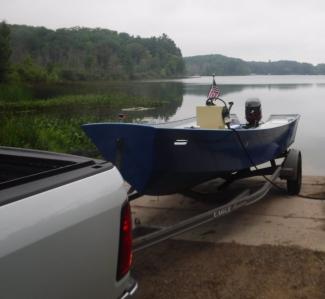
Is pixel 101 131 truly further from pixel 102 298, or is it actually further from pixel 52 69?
pixel 52 69

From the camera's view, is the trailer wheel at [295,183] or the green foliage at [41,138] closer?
the trailer wheel at [295,183]

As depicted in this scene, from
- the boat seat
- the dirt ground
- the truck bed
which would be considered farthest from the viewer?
the boat seat

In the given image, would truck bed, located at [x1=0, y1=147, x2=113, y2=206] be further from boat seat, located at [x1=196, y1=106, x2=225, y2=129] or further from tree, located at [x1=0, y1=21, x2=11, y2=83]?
tree, located at [x1=0, y1=21, x2=11, y2=83]

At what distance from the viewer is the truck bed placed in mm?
1862

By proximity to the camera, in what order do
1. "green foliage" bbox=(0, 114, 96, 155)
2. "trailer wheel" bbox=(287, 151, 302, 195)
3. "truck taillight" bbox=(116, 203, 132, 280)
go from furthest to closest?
1. "green foliage" bbox=(0, 114, 96, 155)
2. "trailer wheel" bbox=(287, 151, 302, 195)
3. "truck taillight" bbox=(116, 203, 132, 280)

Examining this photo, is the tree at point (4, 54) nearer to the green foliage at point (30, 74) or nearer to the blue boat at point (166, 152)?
the green foliage at point (30, 74)

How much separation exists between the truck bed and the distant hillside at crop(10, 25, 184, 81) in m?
75.7

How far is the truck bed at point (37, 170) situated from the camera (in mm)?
1862

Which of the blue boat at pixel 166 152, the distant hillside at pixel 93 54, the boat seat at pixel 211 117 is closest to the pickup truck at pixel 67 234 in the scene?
the blue boat at pixel 166 152

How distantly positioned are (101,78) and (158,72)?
45.4 metres

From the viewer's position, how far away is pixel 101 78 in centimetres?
9694

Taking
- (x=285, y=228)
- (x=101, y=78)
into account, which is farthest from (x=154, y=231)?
(x=101, y=78)

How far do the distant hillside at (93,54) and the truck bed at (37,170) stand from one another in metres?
75.7

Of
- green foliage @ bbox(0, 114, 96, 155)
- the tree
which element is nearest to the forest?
the tree
